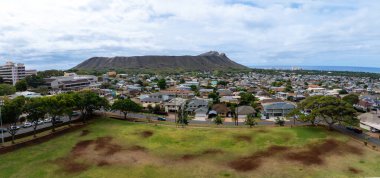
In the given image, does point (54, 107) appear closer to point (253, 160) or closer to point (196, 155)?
point (196, 155)

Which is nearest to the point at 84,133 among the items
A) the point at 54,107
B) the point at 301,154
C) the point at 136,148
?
the point at 54,107

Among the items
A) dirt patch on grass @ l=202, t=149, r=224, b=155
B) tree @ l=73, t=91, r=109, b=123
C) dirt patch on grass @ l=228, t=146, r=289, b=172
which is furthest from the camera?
tree @ l=73, t=91, r=109, b=123

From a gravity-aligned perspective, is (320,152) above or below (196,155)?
above

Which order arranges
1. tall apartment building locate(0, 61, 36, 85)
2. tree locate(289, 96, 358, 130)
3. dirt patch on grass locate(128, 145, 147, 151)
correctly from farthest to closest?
tall apartment building locate(0, 61, 36, 85), tree locate(289, 96, 358, 130), dirt patch on grass locate(128, 145, 147, 151)

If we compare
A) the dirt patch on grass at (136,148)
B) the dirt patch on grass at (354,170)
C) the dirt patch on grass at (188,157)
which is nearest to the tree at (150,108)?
the dirt patch on grass at (136,148)

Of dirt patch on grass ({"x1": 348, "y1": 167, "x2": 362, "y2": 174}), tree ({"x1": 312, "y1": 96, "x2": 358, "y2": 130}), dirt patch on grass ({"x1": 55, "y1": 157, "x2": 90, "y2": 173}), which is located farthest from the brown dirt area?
dirt patch on grass ({"x1": 55, "y1": 157, "x2": 90, "y2": 173})

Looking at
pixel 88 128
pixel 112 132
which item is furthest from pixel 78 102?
pixel 112 132

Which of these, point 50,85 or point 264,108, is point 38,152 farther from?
point 50,85

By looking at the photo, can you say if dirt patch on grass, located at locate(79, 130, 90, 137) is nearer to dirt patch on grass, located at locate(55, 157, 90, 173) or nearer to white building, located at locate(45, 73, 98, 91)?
dirt patch on grass, located at locate(55, 157, 90, 173)

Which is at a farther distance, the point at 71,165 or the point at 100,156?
the point at 100,156
